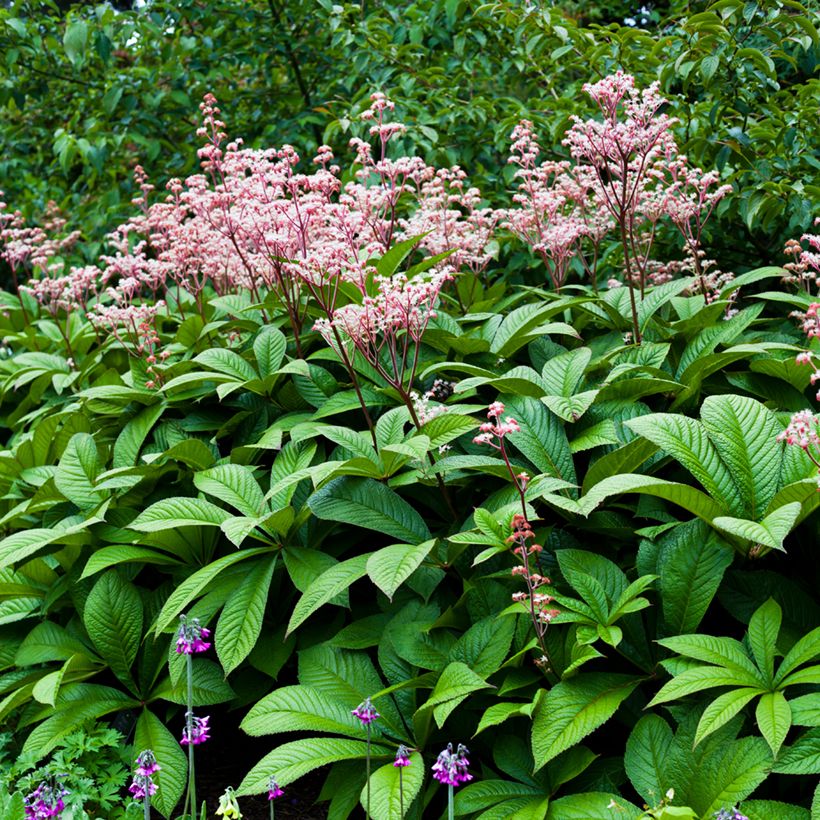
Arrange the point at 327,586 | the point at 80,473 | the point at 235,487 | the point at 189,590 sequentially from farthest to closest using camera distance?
1. the point at 80,473
2. the point at 235,487
3. the point at 189,590
4. the point at 327,586

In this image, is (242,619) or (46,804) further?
(242,619)

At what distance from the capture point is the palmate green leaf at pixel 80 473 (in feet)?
9.97

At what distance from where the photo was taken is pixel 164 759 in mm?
2473

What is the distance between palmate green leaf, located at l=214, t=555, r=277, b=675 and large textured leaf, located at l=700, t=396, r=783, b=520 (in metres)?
1.31

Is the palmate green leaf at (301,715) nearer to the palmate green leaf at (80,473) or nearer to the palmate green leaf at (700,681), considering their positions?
the palmate green leaf at (700,681)

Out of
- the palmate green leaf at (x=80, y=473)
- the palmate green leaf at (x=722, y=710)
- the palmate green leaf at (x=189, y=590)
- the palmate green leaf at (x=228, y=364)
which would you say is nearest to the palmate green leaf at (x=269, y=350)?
the palmate green leaf at (x=228, y=364)

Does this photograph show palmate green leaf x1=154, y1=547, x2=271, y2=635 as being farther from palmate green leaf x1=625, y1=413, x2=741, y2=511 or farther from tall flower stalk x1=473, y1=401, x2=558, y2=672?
palmate green leaf x1=625, y1=413, x2=741, y2=511

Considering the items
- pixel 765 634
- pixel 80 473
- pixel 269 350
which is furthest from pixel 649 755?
pixel 80 473

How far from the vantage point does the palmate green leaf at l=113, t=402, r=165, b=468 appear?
321 cm

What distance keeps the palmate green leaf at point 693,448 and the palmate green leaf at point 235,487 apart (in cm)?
114

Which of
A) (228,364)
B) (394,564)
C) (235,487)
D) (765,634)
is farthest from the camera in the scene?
(228,364)

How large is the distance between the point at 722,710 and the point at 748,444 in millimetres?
749

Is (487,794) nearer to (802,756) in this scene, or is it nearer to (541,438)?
(802,756)

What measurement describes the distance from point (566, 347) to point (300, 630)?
1.52m
